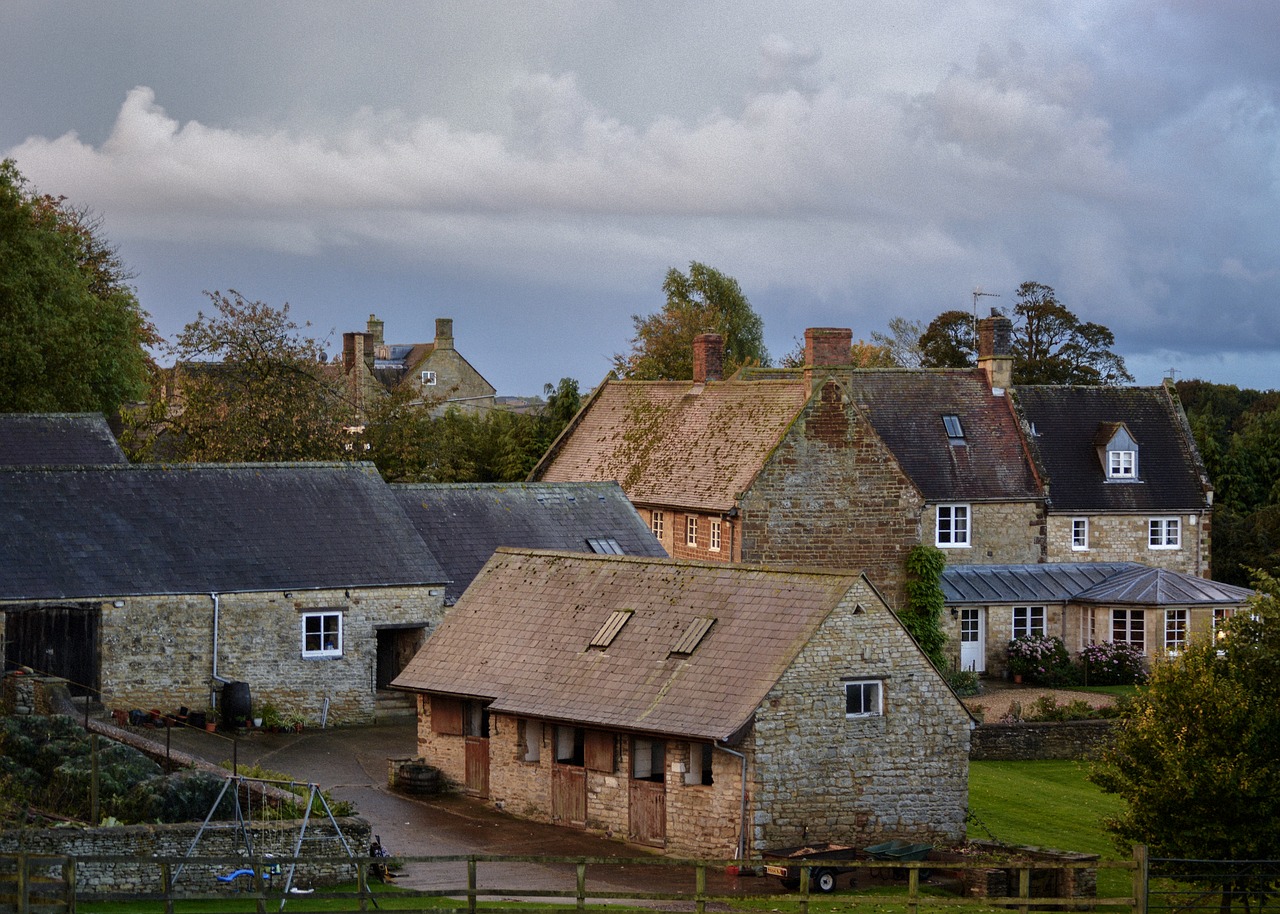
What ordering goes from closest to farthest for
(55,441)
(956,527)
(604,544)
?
(604,544), (55,441), (956,527)

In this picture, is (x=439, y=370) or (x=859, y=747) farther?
(x=439, y=370)

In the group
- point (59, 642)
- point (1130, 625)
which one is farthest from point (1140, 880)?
point (1130, 625)

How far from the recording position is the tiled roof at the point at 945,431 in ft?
181

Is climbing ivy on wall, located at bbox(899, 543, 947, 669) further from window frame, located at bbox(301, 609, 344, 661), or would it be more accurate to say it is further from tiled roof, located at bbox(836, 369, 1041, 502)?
window frame, located at bbox(301, 609, 344, 661)

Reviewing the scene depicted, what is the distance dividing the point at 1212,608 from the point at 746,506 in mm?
15450

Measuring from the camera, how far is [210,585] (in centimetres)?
3812

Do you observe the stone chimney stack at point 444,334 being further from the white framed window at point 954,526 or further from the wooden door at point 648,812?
the wooden door at point 648,812

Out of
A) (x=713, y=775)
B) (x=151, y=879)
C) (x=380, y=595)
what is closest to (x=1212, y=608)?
(x=380, y=595)

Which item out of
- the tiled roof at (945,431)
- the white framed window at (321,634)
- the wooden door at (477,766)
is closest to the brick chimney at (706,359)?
the tiled roof at (945,431)

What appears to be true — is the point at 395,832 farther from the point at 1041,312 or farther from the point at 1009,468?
the point at 1041,312

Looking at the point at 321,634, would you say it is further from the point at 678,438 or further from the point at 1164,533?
the point at 1164,533

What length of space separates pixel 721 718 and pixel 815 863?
3008 millimetres

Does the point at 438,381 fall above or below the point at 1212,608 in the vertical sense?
above

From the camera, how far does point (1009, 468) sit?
184ft
